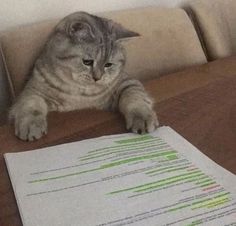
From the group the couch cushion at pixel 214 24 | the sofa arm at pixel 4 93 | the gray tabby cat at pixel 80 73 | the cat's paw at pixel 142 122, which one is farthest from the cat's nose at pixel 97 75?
the couch cushion at pixel 214 24

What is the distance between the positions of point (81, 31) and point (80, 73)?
10 cm

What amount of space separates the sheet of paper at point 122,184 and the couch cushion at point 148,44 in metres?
0.43

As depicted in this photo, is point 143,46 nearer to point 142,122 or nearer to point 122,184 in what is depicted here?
point 142,122

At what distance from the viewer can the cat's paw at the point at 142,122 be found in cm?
84

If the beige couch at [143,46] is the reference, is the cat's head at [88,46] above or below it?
above

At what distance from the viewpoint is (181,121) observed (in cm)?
87

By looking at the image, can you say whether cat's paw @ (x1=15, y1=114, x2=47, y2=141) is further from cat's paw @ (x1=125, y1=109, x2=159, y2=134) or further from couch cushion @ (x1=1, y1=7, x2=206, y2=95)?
couch cushion @ (x1=1, y1=7, x2=206, y2=95)

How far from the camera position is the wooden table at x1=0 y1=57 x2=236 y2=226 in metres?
0.74

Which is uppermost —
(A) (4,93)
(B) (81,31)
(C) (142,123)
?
(B) (81,31)

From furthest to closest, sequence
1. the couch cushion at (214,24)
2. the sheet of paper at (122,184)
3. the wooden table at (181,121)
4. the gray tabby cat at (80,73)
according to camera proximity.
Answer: the couch cushion at (214,24), the gray tabby cat at (80,73), the wooden table at (181,121), the sheet of paper at (122,184)

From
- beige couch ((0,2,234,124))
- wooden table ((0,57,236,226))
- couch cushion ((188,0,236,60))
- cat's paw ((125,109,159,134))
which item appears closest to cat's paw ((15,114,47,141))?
wooden table ((0,57,236,226))

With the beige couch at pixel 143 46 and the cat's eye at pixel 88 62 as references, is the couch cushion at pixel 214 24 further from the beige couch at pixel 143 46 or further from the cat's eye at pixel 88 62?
the cat's eye at pixel 88 62

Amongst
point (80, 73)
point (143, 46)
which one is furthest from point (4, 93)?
point (143, 46)

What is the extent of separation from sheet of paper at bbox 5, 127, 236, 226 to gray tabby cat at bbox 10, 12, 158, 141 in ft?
0.62
